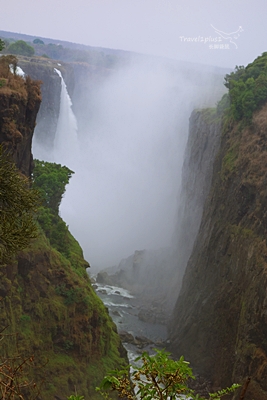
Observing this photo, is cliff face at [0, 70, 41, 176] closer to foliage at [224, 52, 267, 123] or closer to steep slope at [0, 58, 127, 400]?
steep slope at [0, 58, 127, 400]

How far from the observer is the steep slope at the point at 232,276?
88.0 feet

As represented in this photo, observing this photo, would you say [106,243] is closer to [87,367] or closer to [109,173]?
[109,173]

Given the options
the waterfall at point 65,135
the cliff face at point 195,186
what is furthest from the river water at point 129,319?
the waterfall at point 65,135

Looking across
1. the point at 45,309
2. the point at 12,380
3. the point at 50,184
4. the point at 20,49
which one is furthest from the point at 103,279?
the point at 20,49

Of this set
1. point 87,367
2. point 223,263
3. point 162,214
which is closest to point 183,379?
point 87,367

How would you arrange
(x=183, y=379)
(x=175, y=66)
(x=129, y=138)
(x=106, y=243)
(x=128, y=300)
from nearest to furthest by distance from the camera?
(x=183, y=379) < (x=128, y=300) < (x=106, y=243) < (x=129, y=138) < (x=175, y=66)

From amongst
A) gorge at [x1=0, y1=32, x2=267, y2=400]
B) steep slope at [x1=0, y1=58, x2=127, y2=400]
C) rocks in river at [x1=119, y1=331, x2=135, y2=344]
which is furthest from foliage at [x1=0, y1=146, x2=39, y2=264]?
rocks in river at [x1=119, y1=331, x2=135, y2=344]

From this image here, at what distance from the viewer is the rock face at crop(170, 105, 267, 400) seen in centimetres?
2677

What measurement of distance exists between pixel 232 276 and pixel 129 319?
50.0 ft

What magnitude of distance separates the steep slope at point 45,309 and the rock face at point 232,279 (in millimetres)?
7233

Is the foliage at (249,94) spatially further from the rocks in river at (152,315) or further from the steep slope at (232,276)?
the rocks in river at (152,315)

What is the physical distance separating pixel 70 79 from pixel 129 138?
63.3ft

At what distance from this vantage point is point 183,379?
5934 mm

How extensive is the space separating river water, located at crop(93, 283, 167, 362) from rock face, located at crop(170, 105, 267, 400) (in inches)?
71.2
